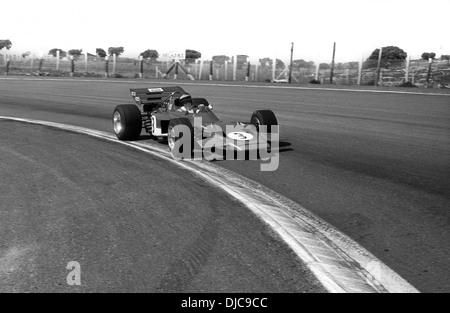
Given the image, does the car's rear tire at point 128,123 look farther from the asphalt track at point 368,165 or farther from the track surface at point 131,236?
the track surface at point 131,236

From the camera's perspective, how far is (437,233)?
4.74 meters

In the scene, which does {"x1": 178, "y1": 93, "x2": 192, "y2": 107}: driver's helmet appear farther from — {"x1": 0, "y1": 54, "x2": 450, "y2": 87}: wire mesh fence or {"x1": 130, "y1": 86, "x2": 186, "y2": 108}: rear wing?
{"x1": 0, "y1": 54, "x2": 450, "y2": 87}: wire mesh fence

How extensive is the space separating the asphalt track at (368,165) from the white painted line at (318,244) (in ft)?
0.41

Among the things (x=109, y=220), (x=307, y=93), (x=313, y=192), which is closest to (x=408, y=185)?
(x=313, y=192)

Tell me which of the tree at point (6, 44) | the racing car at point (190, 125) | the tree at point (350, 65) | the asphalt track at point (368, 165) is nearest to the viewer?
the asphalt track at point (368, 165)

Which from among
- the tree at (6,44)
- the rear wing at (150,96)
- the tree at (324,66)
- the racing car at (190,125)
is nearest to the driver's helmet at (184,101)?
the racing car at (190,125)

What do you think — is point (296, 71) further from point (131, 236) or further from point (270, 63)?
point (131, 236)

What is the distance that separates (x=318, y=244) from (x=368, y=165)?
3833 mm

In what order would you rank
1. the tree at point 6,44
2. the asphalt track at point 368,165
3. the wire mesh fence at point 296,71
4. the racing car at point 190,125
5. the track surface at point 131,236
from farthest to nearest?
the tree at point 6,44 < the wire mesh fence at point 296,71 < the racing car at point 190,125 < the asphalt track at point 368,165 < the track surface at point 131,236

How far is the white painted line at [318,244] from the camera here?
11.9 feet

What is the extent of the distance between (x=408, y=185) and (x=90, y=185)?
421 centimetres

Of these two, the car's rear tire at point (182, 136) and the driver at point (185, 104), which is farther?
the driver at point (185, 104)

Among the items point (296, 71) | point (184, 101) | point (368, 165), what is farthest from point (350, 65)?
point (368, 165)

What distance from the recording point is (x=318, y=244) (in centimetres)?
440
